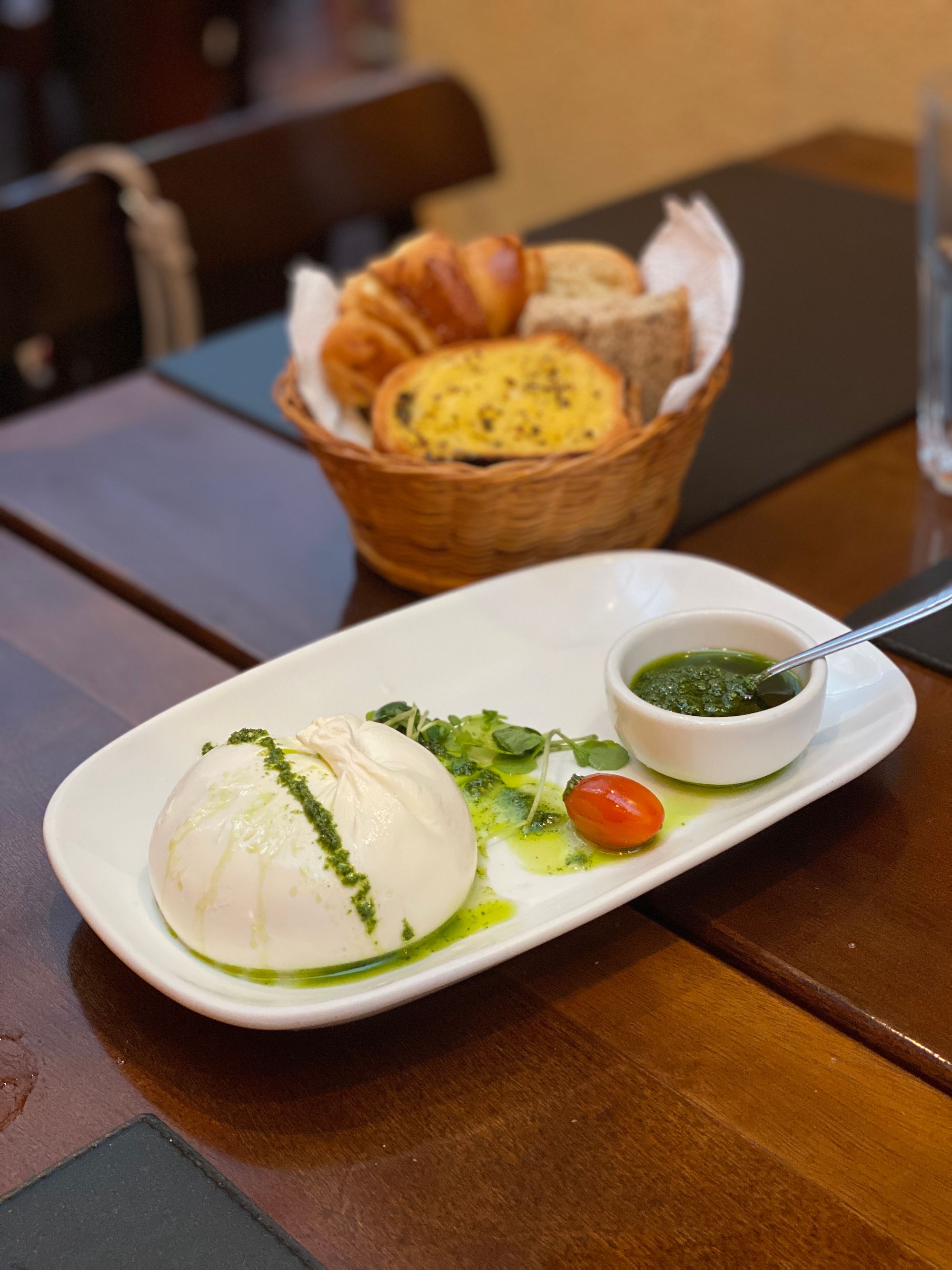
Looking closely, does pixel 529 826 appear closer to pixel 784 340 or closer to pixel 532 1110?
pixel 532 1110

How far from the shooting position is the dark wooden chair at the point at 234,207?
1611mm

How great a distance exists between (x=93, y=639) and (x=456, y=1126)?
596 millimetres

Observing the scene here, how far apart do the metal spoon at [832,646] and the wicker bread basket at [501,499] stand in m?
0.25

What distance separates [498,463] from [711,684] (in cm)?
30

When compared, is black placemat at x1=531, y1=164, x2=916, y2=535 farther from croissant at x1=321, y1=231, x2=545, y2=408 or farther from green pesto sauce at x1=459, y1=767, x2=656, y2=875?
green pesto sauce at x1=459, y1=767, x2=656, y2=875

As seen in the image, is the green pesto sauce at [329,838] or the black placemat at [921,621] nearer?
the green pesto sauce at [329,838]

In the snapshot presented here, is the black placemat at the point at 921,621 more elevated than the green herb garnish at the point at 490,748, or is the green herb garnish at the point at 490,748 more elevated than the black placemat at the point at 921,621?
the green herb garnish at the point at 490,748

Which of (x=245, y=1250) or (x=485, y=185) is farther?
(x=485, y=185)

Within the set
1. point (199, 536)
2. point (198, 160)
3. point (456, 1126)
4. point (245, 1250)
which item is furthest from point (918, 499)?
point (198, 160)

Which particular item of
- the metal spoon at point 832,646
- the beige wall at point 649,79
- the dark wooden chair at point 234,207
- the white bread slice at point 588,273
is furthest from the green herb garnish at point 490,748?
the beige wall at point 649,79

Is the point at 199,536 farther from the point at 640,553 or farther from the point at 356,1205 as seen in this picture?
the point at 356,1205

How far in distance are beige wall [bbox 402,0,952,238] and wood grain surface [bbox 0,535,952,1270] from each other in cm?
235

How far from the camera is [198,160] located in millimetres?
1814

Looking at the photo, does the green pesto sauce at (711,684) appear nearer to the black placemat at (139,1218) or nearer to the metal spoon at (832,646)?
the metal spoon at (832,646)
